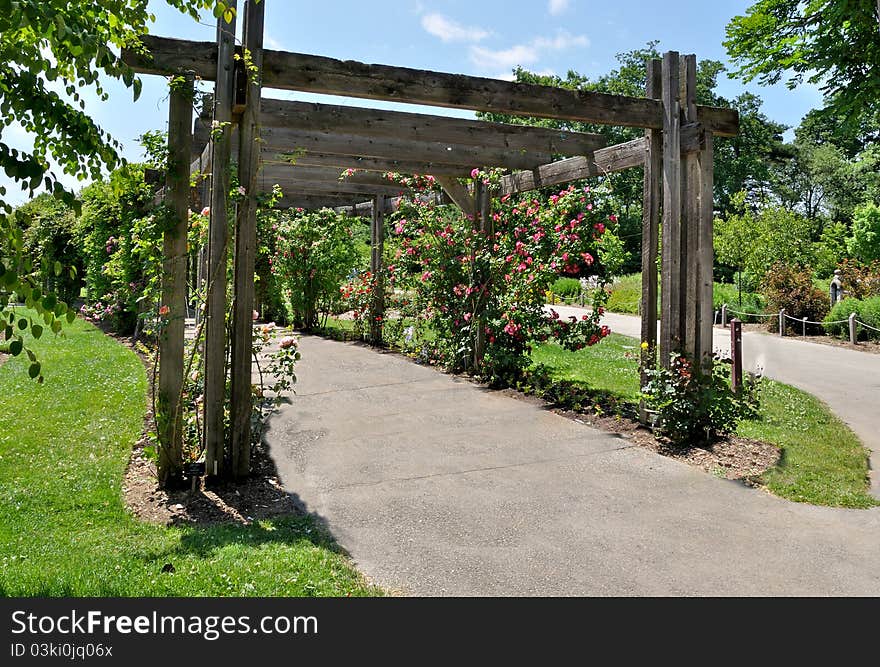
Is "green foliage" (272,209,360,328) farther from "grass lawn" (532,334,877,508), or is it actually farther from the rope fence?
the rope fence

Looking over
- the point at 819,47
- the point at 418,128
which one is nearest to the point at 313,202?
the point at 418,128

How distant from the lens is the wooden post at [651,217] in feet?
21.8

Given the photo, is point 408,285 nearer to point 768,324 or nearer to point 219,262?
point 219,262

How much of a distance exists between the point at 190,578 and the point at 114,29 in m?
2.35

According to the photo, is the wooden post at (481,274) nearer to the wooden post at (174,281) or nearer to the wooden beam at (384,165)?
the wooden beam at (384,165)

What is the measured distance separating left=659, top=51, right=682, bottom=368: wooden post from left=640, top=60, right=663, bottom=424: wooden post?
0.14m

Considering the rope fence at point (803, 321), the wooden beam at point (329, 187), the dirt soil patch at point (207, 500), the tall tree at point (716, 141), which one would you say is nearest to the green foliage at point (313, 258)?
the wooden beam at point (329, 187)

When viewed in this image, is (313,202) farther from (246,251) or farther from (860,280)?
(860,280)

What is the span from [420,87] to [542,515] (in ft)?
11.1

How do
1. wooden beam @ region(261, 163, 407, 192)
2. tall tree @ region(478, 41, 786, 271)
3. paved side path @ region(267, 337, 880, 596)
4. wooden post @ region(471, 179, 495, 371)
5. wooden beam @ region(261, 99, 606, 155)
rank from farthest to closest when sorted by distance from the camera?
tall tree @ region(478, 41, 786, 271) < wooden beam @ region(261, 163, 407, 192) < wooden post @ region(471, 179, 495, 371) < wooden beam @ region(261, 99, 606, 155) < paved side path @ region(267, 337, 880, 596)

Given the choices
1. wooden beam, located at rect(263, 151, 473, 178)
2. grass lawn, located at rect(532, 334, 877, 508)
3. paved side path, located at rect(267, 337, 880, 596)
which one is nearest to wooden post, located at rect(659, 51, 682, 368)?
grass lawn, located at rect(532, 334, 877, 508)

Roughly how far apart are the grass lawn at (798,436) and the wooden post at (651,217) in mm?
421

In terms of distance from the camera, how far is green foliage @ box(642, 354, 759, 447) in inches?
239

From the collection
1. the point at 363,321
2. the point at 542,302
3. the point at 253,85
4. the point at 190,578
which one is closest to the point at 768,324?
the point at 363,321
